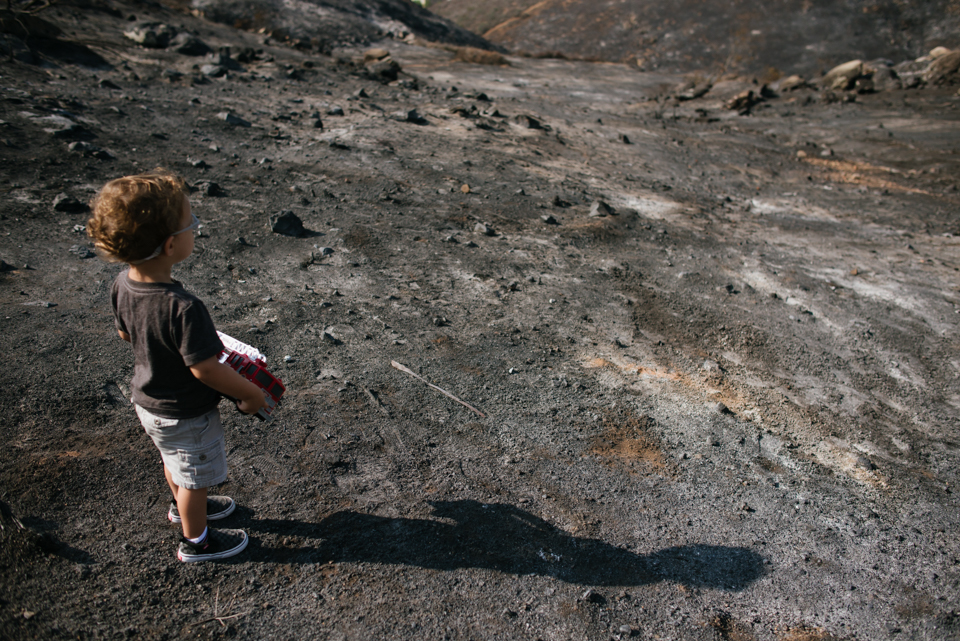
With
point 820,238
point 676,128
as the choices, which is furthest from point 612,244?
point 676,128

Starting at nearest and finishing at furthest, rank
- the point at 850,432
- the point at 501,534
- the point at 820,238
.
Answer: the point at 501,534, the point at 850,432, the point at 820,238

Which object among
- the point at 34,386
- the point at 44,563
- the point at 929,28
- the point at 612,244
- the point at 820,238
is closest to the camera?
the point at 44,563

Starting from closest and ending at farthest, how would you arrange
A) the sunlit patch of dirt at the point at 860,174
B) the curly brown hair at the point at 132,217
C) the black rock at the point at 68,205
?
the curly brown hair at the point at 132,217, the black rock at the point at 68,205, the sunlit patch of dirt at the point at 860,174

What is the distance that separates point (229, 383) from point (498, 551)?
1508 mm

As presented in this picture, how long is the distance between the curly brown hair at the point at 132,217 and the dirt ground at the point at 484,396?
4.37 feet

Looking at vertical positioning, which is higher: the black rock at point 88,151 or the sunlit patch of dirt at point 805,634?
the black rock at point 88,151

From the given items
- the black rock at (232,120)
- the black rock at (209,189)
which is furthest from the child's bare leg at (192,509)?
the black rock at (232,120)

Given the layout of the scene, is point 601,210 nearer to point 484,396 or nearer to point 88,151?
point 484,396

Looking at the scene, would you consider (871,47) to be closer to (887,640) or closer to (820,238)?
(820,238)

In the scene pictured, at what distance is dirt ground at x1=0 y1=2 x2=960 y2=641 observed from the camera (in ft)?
7.98

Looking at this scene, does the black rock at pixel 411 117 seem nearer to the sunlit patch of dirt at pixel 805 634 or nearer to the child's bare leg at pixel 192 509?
the child's bare leg at pixel 192 509

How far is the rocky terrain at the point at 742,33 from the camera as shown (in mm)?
23734

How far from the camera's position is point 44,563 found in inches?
87.4

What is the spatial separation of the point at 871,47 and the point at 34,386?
1231 inches
